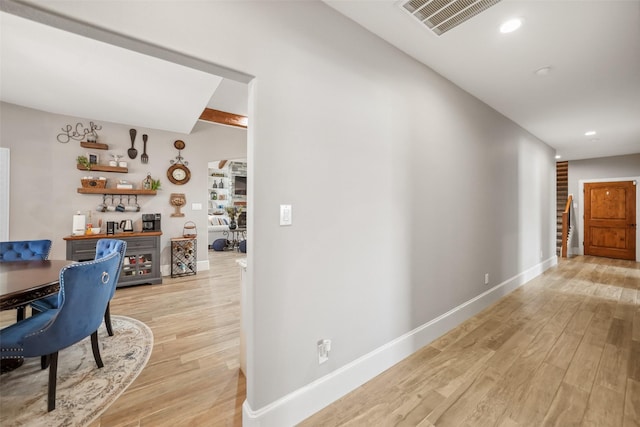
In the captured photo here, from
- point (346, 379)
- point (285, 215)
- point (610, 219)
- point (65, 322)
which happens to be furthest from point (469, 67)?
point (610, 219)

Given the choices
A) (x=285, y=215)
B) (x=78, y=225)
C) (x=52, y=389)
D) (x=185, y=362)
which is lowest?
(x=185, y=362)

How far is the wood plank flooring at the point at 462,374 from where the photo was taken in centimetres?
162

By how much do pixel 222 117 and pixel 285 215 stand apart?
368 centimetres

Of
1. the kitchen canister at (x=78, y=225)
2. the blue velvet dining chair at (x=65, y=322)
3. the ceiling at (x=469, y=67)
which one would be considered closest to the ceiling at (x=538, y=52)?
the ceiling at (x=469, y=67)

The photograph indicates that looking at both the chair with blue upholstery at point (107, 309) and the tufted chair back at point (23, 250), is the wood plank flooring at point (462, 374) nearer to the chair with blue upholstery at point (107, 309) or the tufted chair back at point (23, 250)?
the chair with blue upholstery at point (107, 309)

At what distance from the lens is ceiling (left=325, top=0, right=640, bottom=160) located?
1.83 meters

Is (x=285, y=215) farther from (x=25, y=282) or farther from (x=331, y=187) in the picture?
(x=25, y=282)

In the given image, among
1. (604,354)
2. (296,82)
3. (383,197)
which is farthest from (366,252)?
(604,354)

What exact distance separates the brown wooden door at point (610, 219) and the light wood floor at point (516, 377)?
4981 mm

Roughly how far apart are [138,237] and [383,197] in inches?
166

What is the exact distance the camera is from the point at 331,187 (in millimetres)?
1787

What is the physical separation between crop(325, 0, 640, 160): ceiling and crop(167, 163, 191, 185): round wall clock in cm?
430

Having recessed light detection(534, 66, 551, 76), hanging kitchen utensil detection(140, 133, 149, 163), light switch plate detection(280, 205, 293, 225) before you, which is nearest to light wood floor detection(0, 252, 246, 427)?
light switch plate detection(280, 205, 293, 225)

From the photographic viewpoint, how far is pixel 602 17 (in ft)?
6.14
